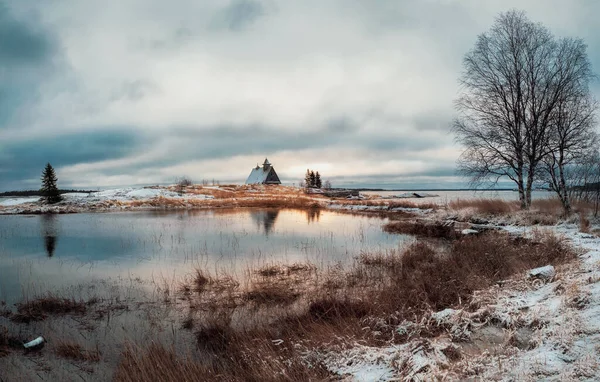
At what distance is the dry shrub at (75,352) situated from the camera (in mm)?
5441

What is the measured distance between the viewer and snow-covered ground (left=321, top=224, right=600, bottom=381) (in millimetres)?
3553

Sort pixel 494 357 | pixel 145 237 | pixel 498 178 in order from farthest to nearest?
pixel 498 178 → pixel 145 237 → pixel 494 357

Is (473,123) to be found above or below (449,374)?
above

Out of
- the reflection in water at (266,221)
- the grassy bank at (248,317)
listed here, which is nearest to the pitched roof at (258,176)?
the reflection in water at (266,221)

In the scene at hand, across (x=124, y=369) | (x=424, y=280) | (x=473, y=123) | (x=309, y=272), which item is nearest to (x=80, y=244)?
(x=309, y=272)

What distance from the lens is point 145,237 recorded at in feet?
58.5

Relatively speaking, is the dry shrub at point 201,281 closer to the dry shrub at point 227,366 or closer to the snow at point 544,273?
the dry shrub at point 227,366

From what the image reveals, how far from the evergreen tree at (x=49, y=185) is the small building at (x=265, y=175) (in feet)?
170

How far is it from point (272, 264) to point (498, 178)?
16.4 m

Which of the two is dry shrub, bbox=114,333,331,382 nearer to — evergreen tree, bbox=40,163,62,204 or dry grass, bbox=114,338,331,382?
dry grass, bbox=114,338,331,382

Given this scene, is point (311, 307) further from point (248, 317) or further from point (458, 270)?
point (458, 270)

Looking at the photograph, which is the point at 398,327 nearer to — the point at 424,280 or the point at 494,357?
the point at 494,357

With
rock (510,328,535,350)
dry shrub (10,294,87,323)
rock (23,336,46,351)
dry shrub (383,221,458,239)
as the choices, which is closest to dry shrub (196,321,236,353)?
rock (23,336,46,351)

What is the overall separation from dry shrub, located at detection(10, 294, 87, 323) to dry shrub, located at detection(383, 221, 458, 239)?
641 inches
